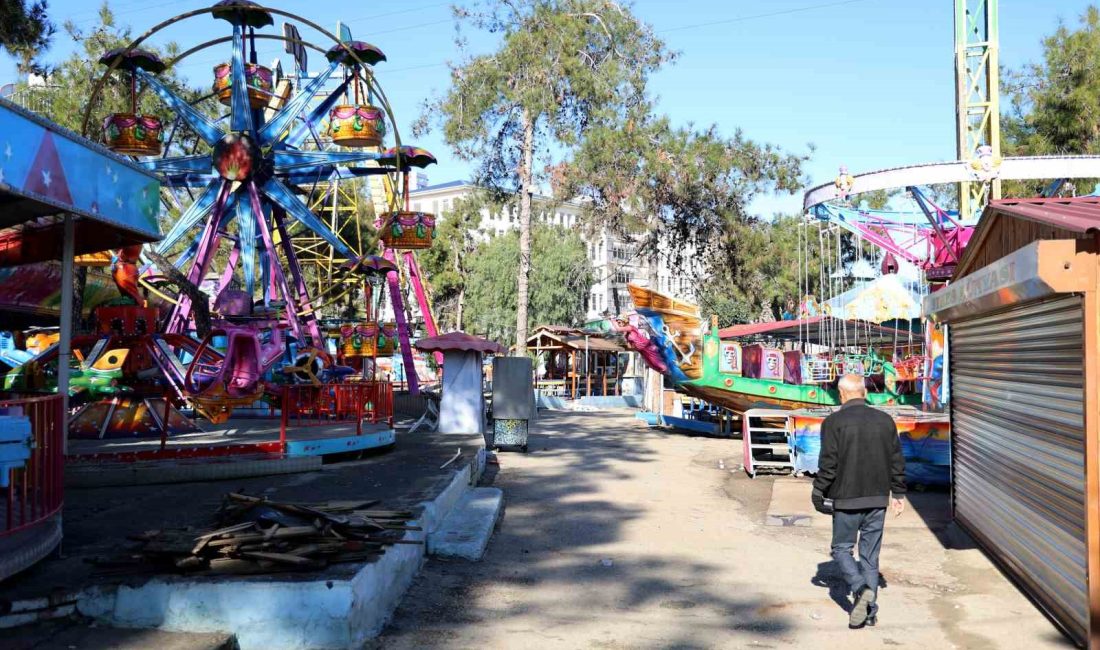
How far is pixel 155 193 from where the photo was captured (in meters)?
9.10

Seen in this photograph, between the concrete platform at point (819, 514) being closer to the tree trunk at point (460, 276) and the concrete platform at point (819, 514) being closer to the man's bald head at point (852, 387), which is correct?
the man's bald head at point (852, 387)

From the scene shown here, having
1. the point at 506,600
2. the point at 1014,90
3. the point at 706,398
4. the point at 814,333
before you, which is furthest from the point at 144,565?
the point at 1014,90

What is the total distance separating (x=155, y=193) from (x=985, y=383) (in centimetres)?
810

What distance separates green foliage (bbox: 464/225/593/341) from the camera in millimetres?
57781

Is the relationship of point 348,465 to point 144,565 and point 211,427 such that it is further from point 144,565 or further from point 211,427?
point 144,565

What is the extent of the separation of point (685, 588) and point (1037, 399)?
3348 millimetres

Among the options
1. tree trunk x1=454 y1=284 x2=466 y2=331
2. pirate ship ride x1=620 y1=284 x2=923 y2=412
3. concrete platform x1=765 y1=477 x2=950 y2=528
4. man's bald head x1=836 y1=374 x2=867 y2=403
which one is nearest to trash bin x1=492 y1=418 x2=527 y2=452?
concrete platform x1=765 y1=477 x2=950 y2=528

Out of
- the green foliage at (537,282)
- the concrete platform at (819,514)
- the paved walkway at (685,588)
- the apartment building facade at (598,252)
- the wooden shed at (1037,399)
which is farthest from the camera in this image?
the green foliage at (537,282)

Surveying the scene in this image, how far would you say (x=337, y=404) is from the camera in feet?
55.9

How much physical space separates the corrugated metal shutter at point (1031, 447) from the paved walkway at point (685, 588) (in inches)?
14.5

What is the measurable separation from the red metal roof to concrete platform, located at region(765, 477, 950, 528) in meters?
4.65

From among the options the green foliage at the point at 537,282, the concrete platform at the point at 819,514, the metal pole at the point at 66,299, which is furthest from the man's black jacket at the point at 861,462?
the green foliage at the point at 537,282

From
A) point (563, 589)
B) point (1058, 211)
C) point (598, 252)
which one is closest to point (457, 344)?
point (563, 589)

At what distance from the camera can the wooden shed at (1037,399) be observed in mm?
6195
